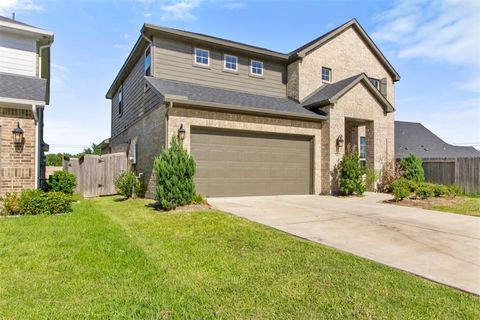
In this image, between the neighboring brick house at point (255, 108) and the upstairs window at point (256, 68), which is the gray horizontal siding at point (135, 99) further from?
the upstairs window at point (256, 68)

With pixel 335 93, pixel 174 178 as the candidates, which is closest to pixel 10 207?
pixel 174 178

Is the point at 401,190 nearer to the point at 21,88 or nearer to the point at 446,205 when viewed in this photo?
the point at 446,205

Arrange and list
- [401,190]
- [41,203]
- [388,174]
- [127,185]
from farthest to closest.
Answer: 1. [388,174]
2. [127,185]
3. [401,190]
4. [41,203]

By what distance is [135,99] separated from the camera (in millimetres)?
14781

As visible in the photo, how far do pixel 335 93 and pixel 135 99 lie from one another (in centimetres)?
1000

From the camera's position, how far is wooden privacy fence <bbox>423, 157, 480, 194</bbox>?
13.5 metres

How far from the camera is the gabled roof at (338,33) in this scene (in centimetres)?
1484

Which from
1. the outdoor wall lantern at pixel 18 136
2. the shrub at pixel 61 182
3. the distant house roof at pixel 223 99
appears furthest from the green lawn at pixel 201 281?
the distant house roof at pixel 223 99

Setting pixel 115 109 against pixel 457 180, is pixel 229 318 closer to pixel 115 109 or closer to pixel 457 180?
pixel 457 180

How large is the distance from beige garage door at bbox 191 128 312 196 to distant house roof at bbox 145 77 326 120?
1.01 m

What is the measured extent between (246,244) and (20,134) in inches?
334

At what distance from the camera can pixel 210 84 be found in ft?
43.9

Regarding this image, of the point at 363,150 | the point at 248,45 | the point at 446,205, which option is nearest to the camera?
Result: the point at 446,205

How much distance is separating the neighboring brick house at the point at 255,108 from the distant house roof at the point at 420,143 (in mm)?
8024
